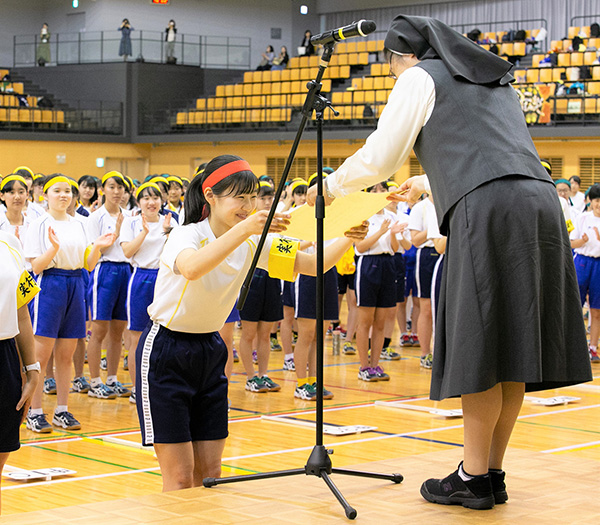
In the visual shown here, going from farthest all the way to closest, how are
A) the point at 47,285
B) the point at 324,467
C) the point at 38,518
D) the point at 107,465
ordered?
the point at 47,285 → the point at 107,465 → the point at 324,467 → the point at 38,518

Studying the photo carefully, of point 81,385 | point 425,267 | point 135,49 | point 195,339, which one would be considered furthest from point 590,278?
point 135,49

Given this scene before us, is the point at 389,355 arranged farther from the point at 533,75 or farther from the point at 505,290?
the point at 533,75

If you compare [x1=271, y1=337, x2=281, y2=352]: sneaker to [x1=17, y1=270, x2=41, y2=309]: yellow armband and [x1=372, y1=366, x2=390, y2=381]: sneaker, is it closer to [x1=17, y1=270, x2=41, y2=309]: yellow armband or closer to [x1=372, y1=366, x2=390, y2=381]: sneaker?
[x1=372, y1=366, x2=390, y2=381]: sneaker

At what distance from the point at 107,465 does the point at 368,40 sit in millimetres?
21266

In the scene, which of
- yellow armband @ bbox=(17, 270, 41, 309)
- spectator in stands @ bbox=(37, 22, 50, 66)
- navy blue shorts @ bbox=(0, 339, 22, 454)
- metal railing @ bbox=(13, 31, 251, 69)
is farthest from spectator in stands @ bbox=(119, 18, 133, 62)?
navy blue shorts @ bbox=(0, 339, 22, 454)

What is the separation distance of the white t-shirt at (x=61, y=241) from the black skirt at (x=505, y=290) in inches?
172

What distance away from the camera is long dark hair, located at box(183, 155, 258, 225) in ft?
11.4

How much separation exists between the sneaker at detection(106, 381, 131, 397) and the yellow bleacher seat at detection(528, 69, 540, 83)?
561 inches

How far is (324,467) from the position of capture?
325 cm

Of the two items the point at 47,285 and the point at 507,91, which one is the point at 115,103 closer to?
the point at 47,285

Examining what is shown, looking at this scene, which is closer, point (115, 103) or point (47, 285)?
point (47, 285)

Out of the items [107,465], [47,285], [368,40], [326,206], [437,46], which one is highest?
[368,40]

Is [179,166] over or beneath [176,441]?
over

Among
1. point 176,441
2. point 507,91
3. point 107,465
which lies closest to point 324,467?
point 176,441
